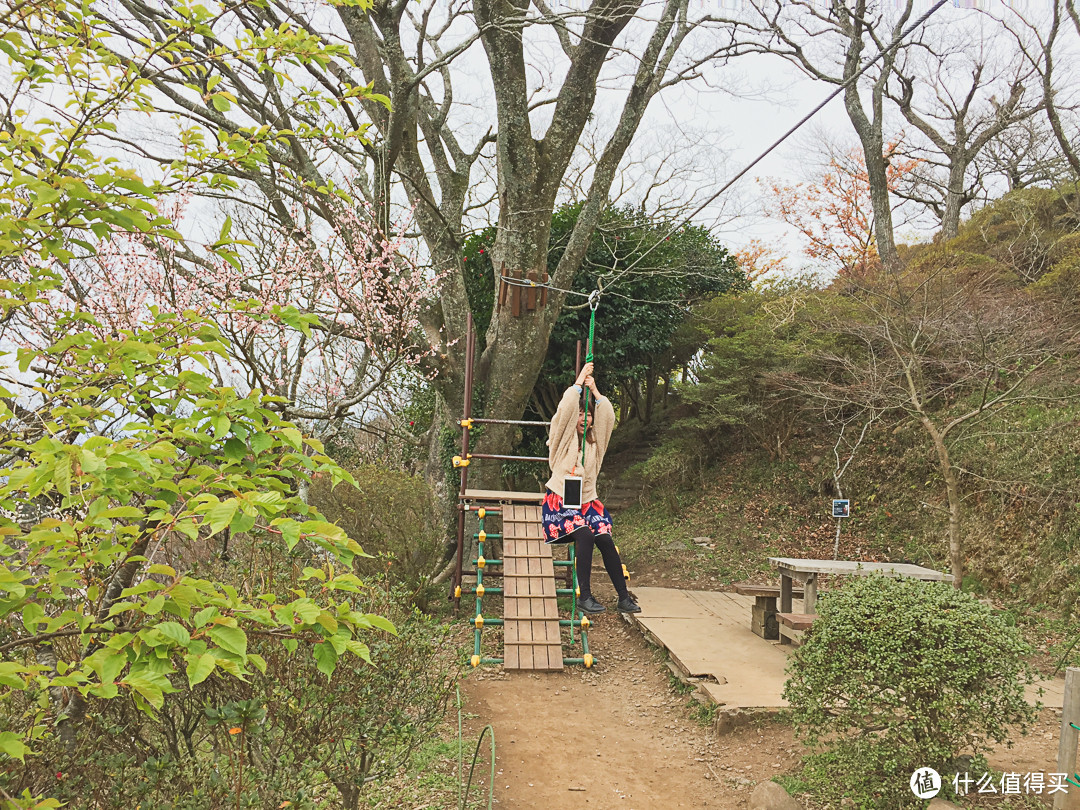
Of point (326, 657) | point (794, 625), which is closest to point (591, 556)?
point (794, 625)

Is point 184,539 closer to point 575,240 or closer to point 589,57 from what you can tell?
point 575,240

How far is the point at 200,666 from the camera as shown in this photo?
4.44ft

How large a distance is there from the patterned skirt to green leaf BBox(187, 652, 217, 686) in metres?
4.48

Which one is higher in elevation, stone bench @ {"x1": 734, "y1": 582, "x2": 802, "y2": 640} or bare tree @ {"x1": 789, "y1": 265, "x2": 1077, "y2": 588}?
bare tree @ {"x1": 789, "y1": 265, "x2": 1077, "y2": 588}

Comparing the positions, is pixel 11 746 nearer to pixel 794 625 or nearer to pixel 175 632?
pixel 175 632

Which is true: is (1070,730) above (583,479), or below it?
below

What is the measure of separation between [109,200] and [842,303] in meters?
8.91

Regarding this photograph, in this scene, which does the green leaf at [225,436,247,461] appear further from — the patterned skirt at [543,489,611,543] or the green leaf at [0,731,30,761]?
the patterned skirt at [543,489,611,543]

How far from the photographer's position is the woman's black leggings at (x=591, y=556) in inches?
227

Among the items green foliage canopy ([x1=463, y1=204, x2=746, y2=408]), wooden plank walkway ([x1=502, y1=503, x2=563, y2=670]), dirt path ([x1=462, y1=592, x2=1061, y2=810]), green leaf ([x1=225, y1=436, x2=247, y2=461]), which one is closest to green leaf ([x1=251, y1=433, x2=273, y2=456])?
green leaf ([x1=225, y1=436, x2=247, y2=461])

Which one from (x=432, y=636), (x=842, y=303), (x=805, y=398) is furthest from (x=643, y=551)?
(x=432, y=636)

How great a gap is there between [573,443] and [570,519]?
0.65m

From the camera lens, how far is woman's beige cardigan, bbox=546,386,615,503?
5.75m

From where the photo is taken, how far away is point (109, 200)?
1.84 m
